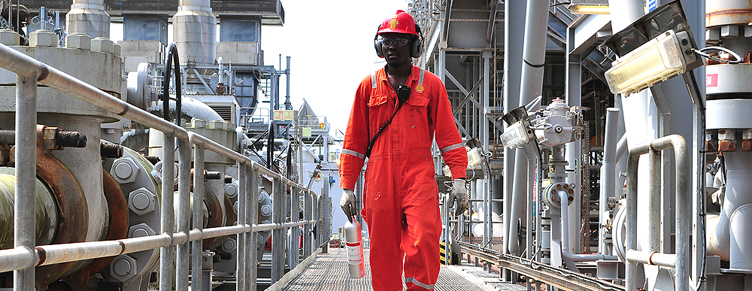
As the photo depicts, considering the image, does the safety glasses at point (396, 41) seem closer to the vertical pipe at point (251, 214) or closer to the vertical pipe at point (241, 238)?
the vertical pipe at point (241, 238)

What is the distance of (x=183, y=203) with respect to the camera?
3688mm

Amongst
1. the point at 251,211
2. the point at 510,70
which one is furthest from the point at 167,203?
the point at 510,70

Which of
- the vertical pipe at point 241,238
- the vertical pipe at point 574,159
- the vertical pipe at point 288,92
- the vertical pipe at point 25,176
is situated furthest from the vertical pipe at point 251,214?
the vertical pipe at point 288,92

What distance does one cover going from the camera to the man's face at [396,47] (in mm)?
4770

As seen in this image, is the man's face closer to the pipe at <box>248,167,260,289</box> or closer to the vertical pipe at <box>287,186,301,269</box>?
the pipe at <box>248,167,260,289</box>

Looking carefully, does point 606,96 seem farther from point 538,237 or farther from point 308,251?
point 538,237

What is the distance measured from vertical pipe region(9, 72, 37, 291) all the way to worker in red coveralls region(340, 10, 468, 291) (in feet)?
8.74

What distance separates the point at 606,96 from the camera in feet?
76.0

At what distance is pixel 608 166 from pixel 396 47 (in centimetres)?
658

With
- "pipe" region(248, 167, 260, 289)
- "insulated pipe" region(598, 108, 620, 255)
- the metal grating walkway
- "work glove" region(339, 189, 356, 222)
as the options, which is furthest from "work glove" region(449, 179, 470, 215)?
"insulated pipe" region(598, 108, 620, 255)

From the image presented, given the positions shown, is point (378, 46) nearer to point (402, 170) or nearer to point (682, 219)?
point (402, 170)

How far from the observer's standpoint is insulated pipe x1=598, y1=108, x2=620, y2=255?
33.7ft

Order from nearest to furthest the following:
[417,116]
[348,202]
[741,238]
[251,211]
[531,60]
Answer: [417,116]
[348,202]
[251,211]
[741,238]
[531,60]

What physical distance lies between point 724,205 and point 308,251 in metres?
7.42
